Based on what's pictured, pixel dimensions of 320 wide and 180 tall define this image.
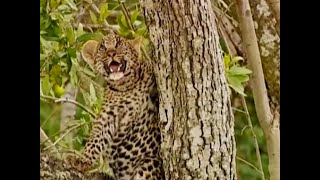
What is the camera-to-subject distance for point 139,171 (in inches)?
75.2

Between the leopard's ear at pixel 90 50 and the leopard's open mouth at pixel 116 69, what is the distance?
1.3 inches

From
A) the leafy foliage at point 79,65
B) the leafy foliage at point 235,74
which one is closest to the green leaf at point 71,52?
the leafy foliage at point 79,65

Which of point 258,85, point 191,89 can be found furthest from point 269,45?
point 191,89

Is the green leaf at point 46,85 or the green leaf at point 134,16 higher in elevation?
the green leaf at point 134,16

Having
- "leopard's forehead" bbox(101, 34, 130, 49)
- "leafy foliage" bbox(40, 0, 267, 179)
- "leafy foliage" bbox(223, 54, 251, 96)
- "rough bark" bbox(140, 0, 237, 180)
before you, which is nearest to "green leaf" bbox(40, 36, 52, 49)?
"leafy foliage" bbox(40, 0, 267, 179)

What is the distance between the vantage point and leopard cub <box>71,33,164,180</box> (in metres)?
1.87

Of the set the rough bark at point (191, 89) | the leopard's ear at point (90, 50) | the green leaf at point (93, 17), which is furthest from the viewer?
the green leaf at point (93, 17)

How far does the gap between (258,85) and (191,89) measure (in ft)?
0.68

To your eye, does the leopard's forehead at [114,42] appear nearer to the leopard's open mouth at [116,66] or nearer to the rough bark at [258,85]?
the leopard's open mouth at [116,66]

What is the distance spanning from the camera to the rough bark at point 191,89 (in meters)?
1.78

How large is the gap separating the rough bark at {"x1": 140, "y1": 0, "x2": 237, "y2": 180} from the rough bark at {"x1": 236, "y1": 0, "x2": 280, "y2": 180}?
0.34 ft

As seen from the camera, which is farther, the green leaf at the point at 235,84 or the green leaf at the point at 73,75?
the green leaf at the point at 73,75

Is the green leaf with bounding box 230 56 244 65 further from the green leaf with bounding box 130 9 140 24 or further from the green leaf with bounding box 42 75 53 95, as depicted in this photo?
the green leaf with bounding box 42 75 53 95

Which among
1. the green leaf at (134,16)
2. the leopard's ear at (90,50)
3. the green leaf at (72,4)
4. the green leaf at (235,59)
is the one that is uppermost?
the green leaf at (72,4)
